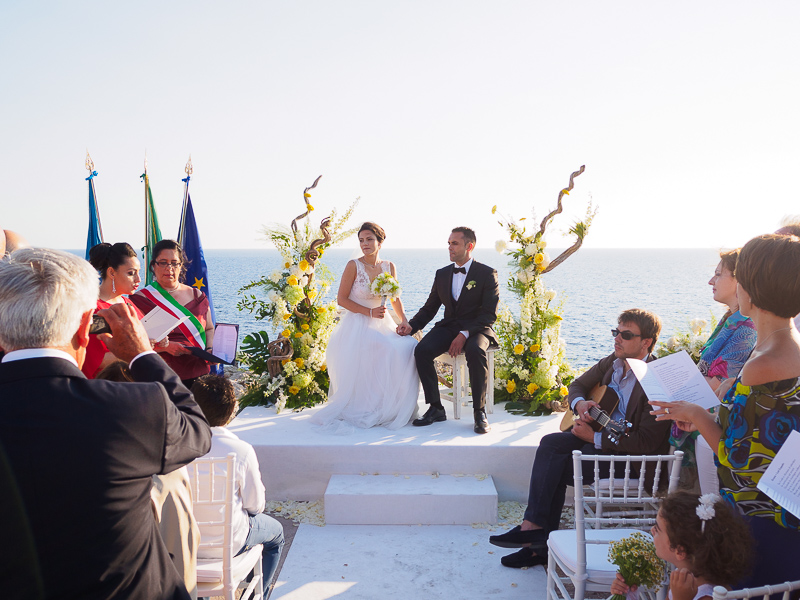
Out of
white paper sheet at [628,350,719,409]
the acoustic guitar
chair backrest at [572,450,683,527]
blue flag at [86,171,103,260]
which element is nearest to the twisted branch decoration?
the acoustic guitar

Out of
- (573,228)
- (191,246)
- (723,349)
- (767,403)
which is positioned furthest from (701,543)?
(191,246)

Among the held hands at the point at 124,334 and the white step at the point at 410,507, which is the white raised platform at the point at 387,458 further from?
the held hands at the point at 124,334

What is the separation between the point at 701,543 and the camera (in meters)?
1.91

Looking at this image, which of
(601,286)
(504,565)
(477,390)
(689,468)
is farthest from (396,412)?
(601,286)

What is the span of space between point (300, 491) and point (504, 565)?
170cm

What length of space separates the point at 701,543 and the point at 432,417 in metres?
3.20

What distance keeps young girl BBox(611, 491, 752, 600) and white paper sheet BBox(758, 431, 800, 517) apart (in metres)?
0.21

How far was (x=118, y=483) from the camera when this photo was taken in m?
1.31

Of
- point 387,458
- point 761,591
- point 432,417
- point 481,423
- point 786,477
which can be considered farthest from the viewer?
point 432,417

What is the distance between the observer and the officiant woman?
4094 mm

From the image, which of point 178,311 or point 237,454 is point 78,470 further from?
point 178,311

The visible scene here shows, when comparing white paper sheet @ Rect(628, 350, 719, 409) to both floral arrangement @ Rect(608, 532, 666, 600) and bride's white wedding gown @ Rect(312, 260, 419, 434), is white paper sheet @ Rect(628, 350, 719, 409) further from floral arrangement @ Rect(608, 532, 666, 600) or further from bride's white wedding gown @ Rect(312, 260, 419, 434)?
bride's white wedding gown @ Rect(312, 260, 419, 434)

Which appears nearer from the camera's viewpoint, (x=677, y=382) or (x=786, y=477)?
(x=786, y=477)

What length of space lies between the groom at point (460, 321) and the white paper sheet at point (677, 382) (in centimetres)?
242
